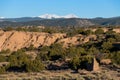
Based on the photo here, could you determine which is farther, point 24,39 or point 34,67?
point 24,39

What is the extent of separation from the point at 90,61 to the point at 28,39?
158 feet

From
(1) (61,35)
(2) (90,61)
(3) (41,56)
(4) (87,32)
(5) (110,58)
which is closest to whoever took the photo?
(2) (90,61)

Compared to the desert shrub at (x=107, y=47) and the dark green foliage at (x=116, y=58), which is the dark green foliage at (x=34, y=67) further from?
the desert shrub at (x=107, y=47)

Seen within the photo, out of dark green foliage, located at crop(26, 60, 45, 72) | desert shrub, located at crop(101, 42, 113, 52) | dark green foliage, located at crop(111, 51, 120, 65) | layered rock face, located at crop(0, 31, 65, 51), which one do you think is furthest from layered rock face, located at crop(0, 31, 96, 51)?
dark green foliage, located at crop(26, 60, 45, 72)

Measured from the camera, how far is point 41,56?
46781mm

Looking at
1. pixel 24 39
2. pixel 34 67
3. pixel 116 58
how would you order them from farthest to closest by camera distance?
pixel 24 39, pixel 116 58, pixel 34 67

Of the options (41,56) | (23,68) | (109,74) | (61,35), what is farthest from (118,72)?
(61,35)

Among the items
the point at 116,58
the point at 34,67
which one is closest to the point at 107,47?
the point at 116,58

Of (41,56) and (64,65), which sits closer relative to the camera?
(64,65)

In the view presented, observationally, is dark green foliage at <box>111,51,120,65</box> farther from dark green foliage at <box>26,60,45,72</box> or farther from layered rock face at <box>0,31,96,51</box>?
layered rock face at <box>0,31,96,51</box>

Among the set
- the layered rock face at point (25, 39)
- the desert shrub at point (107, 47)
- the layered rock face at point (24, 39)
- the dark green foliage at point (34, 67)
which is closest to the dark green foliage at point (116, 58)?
the dark green foliage at point (34, 67)

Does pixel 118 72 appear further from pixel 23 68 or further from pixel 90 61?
pixel 23 68

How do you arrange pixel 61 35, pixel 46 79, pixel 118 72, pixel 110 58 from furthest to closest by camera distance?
1. pixel 61 35
2. pixel 110 58
3. pixel 118 72
4. pixel 46 79

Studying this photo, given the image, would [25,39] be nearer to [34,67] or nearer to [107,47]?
[107,47]
